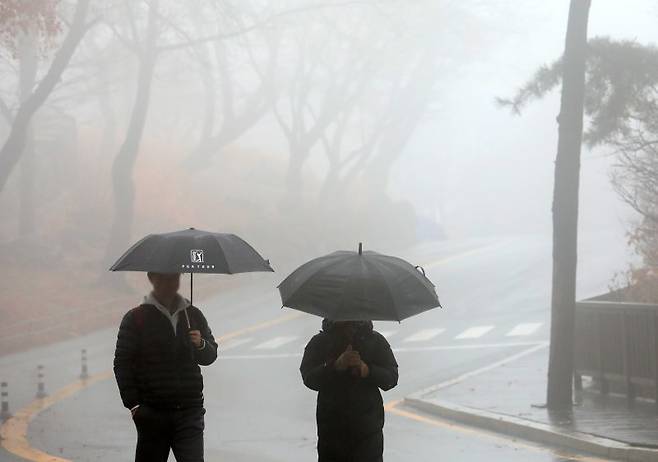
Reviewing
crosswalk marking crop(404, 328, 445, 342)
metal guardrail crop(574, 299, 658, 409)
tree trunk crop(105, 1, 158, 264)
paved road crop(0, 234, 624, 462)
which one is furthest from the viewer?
tree trunk crop(105, 1, 158, 264)

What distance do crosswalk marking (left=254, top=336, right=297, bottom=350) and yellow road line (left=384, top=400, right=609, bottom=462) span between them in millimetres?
8633

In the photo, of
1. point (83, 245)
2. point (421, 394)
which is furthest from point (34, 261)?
point (421, 394)

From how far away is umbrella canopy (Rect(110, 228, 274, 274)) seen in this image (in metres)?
7.72

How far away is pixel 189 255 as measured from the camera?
7816 millimetres

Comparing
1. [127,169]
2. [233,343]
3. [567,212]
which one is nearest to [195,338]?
[567,212]

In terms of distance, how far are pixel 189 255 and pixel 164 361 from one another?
69 centimetres

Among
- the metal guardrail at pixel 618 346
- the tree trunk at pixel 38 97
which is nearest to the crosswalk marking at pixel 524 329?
the metal guardrail at pixel 618 346

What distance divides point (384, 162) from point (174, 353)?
2186 inches

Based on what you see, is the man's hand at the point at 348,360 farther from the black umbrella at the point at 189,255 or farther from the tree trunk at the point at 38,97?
the tree trunk at the point at 38,97

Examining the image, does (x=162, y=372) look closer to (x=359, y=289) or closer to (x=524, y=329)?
(x=359, y=289)

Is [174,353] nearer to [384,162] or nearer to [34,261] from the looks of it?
[34,261]

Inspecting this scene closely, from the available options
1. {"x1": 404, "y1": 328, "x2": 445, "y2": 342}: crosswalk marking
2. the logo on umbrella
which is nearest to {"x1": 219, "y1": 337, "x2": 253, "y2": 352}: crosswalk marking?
{"x1": 404, "y1": 328, "x2": 445, "y2": 342}: crosswalk marking

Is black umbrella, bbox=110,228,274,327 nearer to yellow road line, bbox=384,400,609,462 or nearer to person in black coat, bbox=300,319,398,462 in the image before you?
person in black coat, bbox=300,319,398,462

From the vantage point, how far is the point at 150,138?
198 feet
